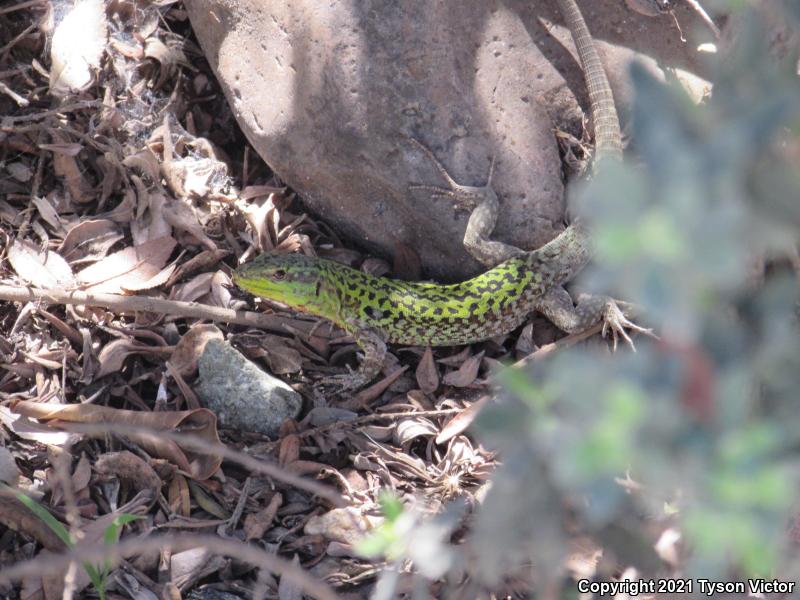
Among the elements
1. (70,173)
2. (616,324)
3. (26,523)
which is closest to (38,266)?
(70,173)

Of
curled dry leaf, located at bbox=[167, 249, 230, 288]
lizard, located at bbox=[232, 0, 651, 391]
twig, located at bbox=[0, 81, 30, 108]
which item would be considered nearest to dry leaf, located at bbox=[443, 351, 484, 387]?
lizard, located at bbox=[232, 0, 651, 391]

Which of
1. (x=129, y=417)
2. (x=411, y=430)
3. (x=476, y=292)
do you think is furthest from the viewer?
(x=476, y=292)

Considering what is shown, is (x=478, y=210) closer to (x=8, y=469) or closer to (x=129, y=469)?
(x=129, y=469)

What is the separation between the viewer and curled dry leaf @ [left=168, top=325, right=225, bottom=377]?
439cm

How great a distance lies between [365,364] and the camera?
4645 millimetres

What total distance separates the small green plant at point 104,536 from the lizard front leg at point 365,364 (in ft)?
4.76

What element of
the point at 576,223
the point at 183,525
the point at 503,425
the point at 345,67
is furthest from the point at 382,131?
the point at 503,425

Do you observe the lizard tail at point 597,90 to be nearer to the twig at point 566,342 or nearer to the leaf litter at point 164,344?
the twig at point 566,342

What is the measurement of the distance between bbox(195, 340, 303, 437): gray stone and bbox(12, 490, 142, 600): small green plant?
854 millimetres

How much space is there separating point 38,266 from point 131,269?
511mm

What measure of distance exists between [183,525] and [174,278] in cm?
156

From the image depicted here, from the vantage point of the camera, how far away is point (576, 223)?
4762 mm

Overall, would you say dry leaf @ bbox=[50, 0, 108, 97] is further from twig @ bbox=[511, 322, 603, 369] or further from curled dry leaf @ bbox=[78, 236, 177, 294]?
twig @ bbox=[511, 322, 603, 369]

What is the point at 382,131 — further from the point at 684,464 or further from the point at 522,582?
the point at 684,464
